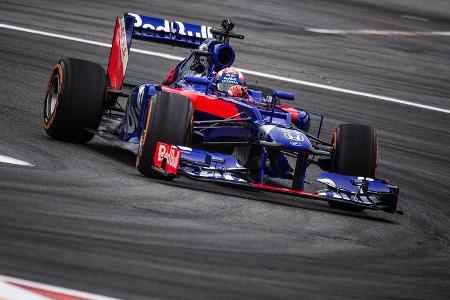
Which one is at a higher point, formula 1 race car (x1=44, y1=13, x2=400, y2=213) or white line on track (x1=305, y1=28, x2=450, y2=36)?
white line on track (x1=305, y1=28, x2=450, y2=36)

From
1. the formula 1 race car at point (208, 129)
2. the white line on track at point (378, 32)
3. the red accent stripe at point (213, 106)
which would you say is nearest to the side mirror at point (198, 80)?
the formula 1 race car at point (208, 129)

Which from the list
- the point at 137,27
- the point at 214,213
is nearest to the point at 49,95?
the point at 137,27

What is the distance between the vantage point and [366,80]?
21734 mm

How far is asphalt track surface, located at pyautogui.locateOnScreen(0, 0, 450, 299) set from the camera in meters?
8.20

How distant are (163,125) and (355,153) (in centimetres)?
194

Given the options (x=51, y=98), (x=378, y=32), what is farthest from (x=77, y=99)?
(x=378, y=32)

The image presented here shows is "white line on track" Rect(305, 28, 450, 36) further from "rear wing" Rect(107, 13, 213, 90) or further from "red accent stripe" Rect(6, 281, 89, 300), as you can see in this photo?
"red accent stripe" Rect(6, 281, 89, 300)

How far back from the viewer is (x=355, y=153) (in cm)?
1215

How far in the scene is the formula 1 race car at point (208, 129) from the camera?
11.5 m

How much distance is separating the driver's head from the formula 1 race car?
0.05 m

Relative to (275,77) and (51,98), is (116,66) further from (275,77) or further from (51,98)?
(275,77)

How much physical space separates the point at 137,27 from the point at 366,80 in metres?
8.25

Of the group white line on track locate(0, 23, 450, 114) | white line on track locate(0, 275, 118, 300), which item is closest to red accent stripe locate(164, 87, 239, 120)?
white line on track locate(0, 275, 118, 300)

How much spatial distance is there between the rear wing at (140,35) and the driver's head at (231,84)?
1356mm
